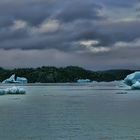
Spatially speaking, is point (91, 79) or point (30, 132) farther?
point (91, 79)

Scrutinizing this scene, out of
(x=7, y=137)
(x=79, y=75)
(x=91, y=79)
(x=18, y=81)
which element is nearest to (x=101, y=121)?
A: (x=7, y=137)

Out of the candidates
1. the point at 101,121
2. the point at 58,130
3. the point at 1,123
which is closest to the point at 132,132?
the point at 58,130

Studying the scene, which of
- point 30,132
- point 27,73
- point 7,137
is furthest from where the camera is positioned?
point 27,73

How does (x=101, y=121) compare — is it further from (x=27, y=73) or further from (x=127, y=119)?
(x=27, y=73)

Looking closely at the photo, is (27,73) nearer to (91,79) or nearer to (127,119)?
(91,79)

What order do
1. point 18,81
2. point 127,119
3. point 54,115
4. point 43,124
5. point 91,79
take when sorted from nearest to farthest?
point 43,124, point 127,119, point 54,115, point 18,81, point 91,79

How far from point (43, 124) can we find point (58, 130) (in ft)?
9.65

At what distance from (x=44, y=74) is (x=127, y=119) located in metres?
136

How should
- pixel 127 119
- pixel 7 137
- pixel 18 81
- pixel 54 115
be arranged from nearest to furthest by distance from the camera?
pixel 7 137
pixel 127 119
pixel 54 115
pixel 18 81

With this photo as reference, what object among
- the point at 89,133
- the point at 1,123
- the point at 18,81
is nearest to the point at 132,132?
the point at 89,133

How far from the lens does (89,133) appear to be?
2280 cm

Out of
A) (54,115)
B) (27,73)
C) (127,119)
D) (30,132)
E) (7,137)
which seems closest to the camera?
(7,137)

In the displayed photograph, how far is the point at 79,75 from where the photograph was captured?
6476 inches

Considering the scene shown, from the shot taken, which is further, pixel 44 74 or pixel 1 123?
pixel 44 74
